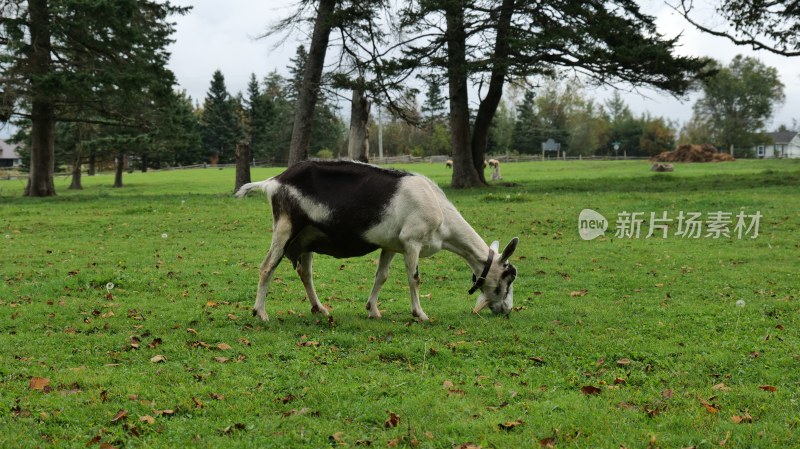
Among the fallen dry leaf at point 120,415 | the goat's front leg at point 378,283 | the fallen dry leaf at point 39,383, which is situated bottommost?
the fallen dry leaf at point 120,415

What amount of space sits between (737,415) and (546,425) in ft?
5.17

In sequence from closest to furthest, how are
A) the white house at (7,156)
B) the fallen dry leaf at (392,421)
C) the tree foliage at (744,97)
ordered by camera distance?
the fallen dry leaf at (392,421) → the tree foliage at (744,97) → the white house at (7,156)

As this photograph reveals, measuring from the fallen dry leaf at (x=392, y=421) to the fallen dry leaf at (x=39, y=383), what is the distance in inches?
120

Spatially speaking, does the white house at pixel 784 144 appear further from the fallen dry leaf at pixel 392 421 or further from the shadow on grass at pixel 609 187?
the fallen dry leaf at pixel 392 421

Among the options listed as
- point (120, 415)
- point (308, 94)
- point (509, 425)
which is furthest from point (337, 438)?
point (308, 94)

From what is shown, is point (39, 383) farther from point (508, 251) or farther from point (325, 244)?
point (508, 251)

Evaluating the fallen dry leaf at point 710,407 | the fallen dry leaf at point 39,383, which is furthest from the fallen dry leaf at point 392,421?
the fallen dry leaf at point 39,383

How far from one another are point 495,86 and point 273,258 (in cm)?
2262

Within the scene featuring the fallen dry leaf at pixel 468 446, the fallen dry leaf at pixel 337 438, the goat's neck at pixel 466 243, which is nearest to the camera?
the fallen dry leaf at pixel 468 446

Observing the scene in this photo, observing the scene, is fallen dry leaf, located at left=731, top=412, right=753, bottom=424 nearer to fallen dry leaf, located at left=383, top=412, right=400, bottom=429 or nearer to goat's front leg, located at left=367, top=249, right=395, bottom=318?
fallen dry leaf, located at left=383, top=412, right=400, bottom=429

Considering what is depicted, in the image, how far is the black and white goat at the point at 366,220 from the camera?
8242 mm

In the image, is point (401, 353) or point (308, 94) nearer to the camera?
point (401, 353)

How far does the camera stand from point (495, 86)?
96.2ft

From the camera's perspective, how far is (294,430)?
504 centimetres
